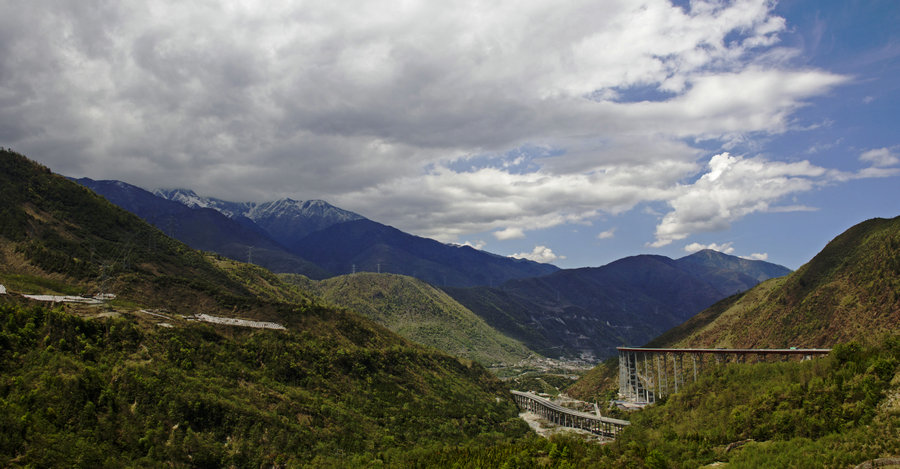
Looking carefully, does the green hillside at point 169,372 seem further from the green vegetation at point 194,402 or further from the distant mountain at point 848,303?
the distant mountain at point 848,303

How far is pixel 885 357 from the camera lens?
90625 mm

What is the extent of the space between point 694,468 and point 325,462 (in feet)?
211

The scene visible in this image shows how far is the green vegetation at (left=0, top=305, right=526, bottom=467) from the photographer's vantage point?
81.0m

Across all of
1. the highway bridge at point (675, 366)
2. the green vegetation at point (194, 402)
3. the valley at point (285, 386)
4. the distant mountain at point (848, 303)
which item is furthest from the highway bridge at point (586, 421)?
the distant mountain at point (848, 303)

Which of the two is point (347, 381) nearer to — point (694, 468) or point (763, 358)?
point (694, 468)

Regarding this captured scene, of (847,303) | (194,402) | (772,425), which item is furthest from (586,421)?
(194,402)

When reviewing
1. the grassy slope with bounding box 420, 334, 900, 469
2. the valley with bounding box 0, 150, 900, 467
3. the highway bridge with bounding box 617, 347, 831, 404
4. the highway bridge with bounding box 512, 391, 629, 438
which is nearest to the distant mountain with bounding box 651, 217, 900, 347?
the valley with bounding box 0, 150, 900, 467

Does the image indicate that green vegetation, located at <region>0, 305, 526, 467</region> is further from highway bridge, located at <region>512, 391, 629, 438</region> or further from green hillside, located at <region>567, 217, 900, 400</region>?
green hillside, located at <region>567, 217, 900, 400</region>

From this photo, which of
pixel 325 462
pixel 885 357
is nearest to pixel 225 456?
pixel 325 462

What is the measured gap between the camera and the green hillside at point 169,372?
84.3m

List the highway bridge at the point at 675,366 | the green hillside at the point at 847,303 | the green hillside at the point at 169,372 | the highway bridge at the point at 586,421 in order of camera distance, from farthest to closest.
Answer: the highway bridge at the point at 586,421, the highway bridge at the point at 675,366, the green hillside at the point at 847,303, the green hillside at the point at 169,372

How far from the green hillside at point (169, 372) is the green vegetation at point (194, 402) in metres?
0.28

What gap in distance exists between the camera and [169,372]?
337 feet

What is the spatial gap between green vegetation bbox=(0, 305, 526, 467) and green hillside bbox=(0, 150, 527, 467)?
0.28m
